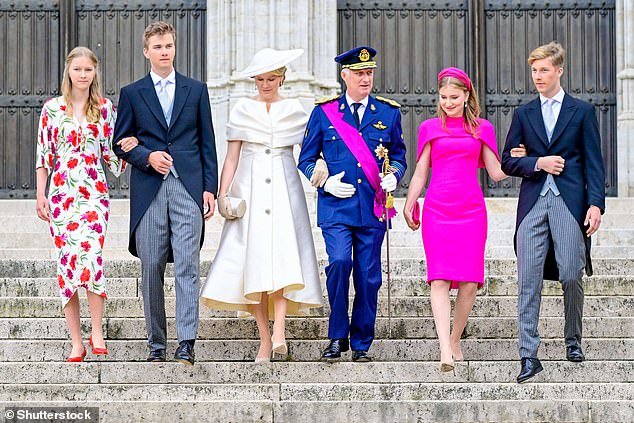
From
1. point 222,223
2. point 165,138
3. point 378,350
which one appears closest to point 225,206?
point 165,138

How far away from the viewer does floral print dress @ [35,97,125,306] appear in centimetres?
736

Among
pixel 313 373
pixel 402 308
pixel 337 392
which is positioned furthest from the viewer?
pixel 402 308

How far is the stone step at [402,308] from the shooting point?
8297mm

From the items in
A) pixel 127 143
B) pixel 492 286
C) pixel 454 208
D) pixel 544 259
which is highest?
pixel 127 143

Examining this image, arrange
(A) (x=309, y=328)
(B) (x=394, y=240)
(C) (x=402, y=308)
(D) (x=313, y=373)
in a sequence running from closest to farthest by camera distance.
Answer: (D) (x=313, y=373) → (A) (x=309, y=328) → (C) (x=402, y=308) → (B) (x=394, y=240)

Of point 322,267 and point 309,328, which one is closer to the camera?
point 309,328

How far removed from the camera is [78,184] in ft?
24.5

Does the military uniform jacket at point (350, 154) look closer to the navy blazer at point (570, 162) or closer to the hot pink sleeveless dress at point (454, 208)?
the hot pink sleeveless dress at point (454, 208)

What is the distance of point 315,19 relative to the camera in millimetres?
12578

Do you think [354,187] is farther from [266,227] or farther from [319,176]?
[266,227]

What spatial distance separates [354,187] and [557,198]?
1.18m

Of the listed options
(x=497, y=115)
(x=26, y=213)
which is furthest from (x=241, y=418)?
(x=497, y=115)

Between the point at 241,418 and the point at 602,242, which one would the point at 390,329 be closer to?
the point at 241,418

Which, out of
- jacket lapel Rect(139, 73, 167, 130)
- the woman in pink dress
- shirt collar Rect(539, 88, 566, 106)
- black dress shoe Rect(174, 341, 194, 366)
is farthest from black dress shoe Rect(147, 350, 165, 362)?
shirt collar Rect(539, 88, 566, 106)
